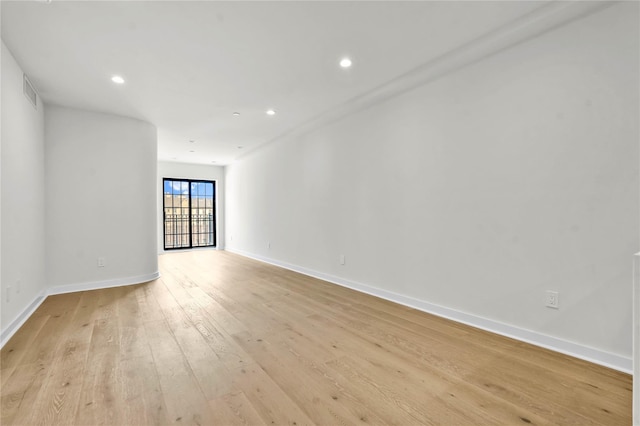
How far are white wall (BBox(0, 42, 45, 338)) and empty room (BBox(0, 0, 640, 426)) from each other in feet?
0.12

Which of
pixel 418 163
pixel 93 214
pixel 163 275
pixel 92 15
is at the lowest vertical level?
pixel 163 275

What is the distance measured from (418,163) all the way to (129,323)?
334 cm

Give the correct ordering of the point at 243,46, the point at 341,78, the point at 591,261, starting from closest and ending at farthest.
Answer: the point at 591,261 → the point at 243,46 → the point at 341,78

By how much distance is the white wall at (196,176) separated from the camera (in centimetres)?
792

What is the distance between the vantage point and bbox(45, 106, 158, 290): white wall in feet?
12.8

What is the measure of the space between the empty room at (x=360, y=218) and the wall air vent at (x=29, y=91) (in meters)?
0.03

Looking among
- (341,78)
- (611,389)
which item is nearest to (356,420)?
(611,389)

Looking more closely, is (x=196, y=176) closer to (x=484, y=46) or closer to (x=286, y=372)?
(x=286, y=372)

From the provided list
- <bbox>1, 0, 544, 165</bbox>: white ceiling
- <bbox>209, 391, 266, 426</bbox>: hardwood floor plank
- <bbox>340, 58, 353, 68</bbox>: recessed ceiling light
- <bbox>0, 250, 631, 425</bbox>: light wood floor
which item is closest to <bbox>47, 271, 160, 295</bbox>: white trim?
<bbox>0, 250, 631, 425</bbox>: light wood floor

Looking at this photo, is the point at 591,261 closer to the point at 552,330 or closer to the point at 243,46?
the point at 552,330

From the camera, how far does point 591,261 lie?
2.08 metres

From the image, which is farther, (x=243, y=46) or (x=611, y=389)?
(x=243, y=46)

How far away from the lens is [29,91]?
3.14 m

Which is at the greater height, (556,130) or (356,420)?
(556,130)
